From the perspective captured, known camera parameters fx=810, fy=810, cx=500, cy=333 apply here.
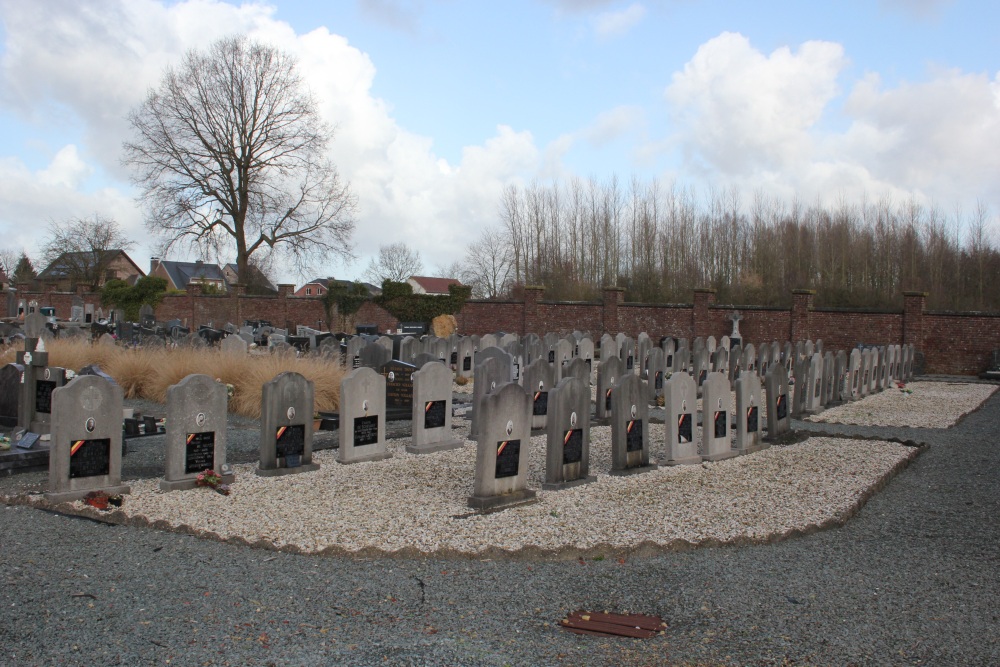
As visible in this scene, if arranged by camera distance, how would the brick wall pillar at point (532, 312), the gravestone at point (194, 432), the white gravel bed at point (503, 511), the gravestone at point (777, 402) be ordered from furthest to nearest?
the brick wall pillar at point (532, 312)
the gravestone at point (777, 402)
the gravestone at point (194, 432)
the white gravel bed at point (503, 511)

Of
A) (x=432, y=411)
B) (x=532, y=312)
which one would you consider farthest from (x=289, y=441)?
(x=532, y=312)

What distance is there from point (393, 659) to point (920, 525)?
194 inches

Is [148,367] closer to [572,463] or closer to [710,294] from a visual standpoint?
[572,463]

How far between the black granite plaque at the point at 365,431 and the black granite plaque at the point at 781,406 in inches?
220

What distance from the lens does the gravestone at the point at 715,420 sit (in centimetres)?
966

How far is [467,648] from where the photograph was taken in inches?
162

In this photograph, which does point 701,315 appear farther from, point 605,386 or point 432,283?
point 432,283

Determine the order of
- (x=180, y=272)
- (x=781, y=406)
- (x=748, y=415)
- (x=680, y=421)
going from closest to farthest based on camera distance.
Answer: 1. (x=680, y=421)
2. (x=748, y=415)
3. (x=781, y=406)
4. (x=180, y=272)

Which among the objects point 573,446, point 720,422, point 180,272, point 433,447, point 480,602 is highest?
point 180,272

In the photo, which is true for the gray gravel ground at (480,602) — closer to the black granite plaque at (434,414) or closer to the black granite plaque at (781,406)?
the black granite plaque at (434,414)

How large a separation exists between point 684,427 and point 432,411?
306 centimetres

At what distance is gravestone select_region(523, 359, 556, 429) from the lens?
445 inches

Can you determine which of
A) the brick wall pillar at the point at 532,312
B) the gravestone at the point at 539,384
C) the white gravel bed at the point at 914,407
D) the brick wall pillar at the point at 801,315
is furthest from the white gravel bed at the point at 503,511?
the brick wall pillar at the point at 532,312

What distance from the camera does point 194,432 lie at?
7746mm
